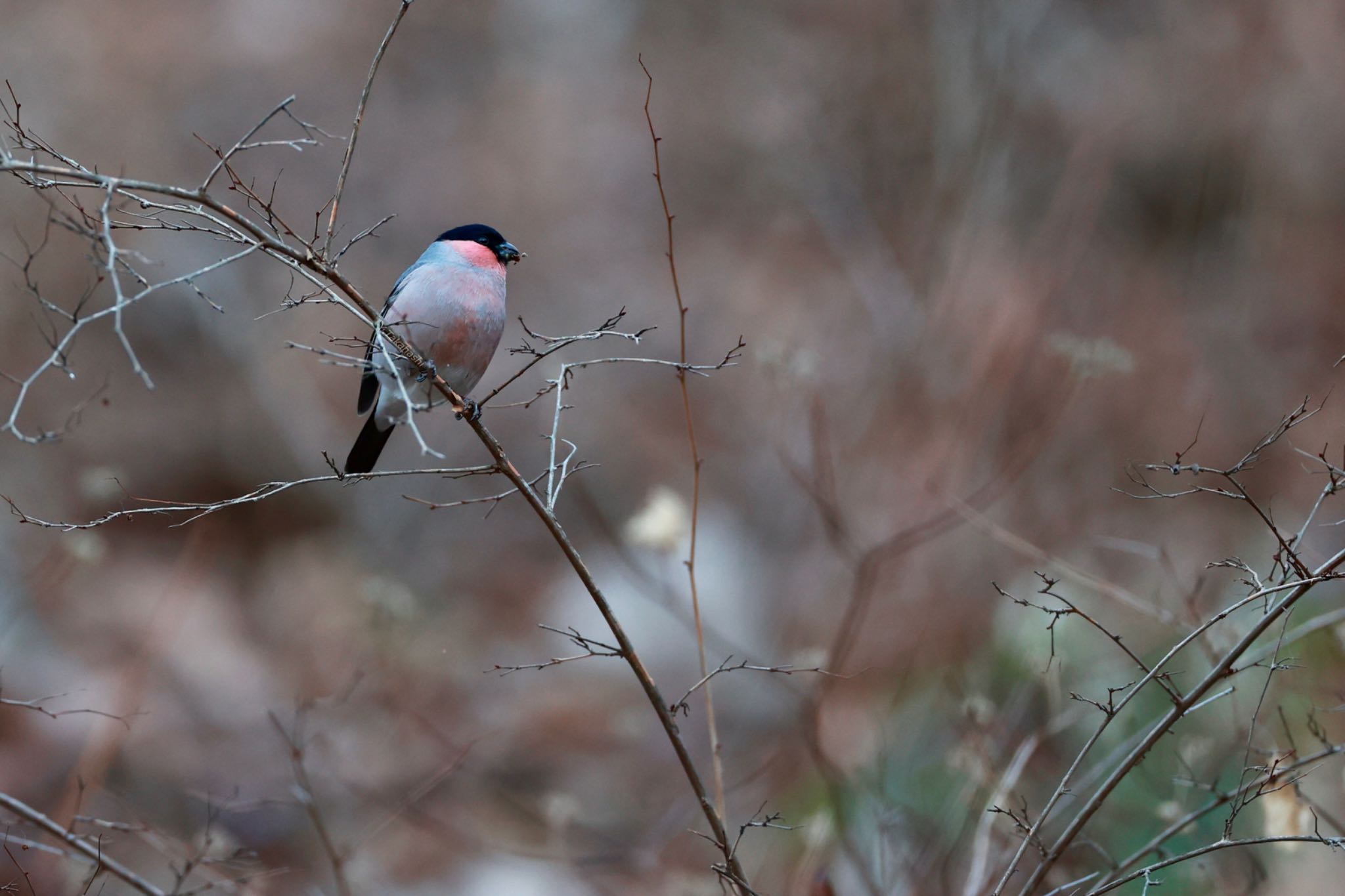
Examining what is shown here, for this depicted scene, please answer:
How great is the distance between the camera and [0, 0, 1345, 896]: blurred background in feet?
18.0

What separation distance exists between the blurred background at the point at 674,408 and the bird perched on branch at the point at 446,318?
1.16 m

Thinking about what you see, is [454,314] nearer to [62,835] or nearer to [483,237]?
[483,237]

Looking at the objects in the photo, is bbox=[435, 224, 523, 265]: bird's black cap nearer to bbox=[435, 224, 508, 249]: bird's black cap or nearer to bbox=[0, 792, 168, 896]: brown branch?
bbox=[435, 224, 508, 249]: bird's black cap

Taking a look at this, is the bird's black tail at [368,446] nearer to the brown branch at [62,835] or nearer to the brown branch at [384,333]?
the brown branch at [384,333]

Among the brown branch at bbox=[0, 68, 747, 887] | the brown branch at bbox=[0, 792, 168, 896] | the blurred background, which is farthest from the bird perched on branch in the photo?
the brown branch at bbox=[0, 792, 168, 896]

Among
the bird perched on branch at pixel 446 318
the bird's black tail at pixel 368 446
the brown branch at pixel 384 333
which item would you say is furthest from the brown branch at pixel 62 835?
the bird's black tail at pixel 368 446

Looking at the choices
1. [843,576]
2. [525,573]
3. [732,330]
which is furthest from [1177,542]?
[525,573]

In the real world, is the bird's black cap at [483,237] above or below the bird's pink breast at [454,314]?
above

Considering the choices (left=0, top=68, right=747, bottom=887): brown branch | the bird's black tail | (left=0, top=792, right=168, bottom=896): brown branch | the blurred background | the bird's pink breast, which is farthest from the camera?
the blurred background

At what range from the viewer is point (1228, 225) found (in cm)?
808

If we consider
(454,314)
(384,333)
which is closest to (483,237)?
(454,314)

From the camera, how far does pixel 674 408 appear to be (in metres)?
8.56

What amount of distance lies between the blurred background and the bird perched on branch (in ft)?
3.82

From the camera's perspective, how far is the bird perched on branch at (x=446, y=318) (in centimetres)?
317
